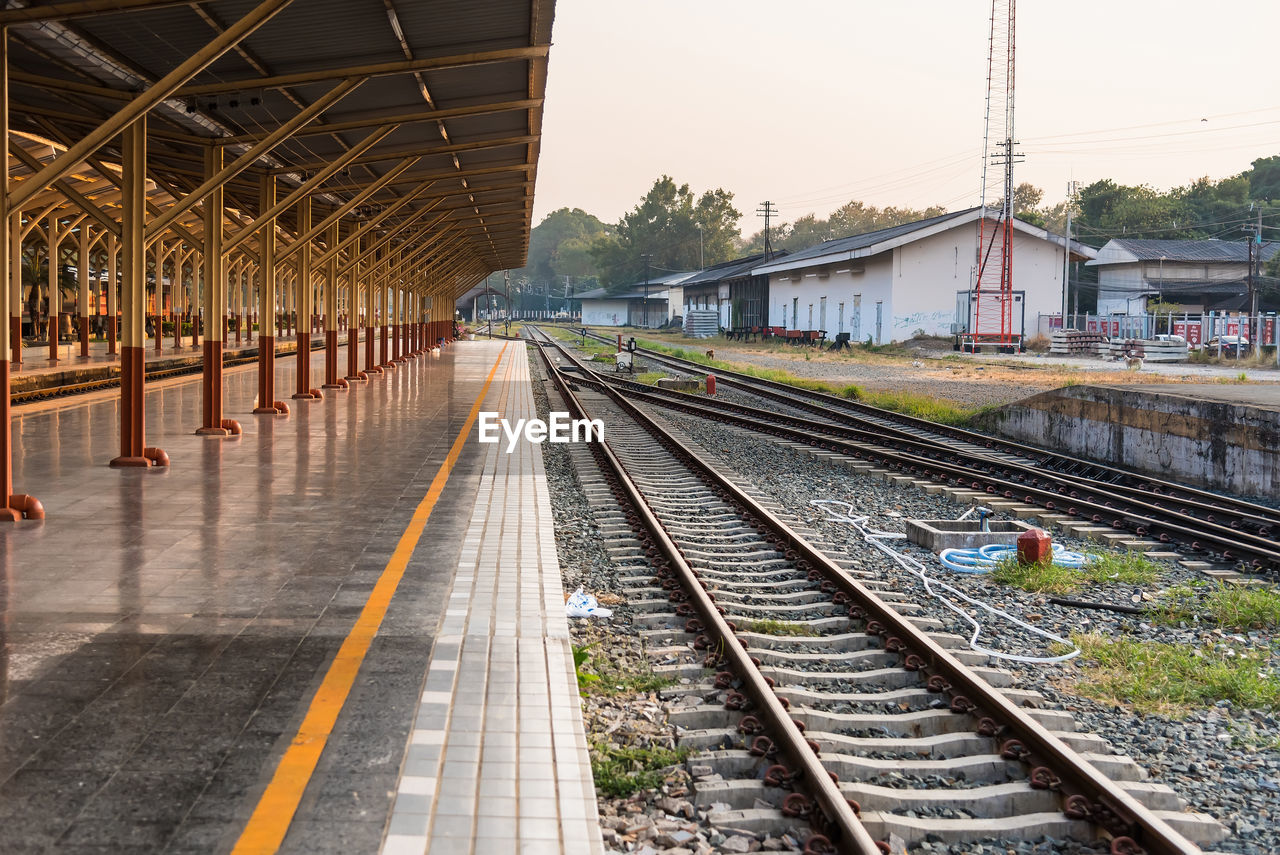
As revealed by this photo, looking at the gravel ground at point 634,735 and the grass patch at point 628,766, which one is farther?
the grass patch at point 628,766

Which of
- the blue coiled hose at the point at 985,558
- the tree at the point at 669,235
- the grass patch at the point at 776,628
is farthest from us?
the tree at the point at 669,235

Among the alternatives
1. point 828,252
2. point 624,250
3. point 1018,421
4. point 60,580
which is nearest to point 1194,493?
point 1018,421

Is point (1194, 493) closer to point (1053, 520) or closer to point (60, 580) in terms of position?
point (1053, 520)

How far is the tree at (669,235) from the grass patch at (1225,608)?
126 m

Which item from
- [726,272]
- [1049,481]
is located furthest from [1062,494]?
[726,272]

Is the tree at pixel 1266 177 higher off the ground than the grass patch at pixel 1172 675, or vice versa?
the tree at pixel 1266 177

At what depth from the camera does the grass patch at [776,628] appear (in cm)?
660

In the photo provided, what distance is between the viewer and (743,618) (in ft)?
21.9

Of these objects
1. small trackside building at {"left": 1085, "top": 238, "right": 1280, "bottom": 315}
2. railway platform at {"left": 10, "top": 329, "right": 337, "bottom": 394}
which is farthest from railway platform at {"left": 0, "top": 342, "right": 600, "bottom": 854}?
small trackside building at {"left": 1085, "top": 238, "right": 1280, "bottom": 315}

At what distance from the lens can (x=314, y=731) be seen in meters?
4.41

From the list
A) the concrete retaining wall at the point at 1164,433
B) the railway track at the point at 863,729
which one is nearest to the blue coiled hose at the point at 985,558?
the railway track at the point at 863,729

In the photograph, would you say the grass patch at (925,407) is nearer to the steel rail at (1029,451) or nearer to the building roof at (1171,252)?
the steel rail at (1029,451)

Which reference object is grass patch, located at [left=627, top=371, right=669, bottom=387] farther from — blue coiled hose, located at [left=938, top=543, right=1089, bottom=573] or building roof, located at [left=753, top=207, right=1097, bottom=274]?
blue coiled hose, located at [left=938, top=543, right=1089, bottom=573]

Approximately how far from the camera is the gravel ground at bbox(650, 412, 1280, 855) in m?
4.48
